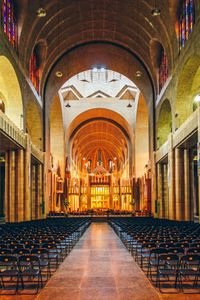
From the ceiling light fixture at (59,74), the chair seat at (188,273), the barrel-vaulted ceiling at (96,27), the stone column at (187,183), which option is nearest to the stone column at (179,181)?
the stone column at (187,183)

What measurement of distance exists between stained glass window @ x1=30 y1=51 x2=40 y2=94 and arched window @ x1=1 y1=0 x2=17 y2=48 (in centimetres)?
746

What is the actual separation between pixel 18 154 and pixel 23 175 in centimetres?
160

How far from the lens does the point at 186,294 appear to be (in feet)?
31.1

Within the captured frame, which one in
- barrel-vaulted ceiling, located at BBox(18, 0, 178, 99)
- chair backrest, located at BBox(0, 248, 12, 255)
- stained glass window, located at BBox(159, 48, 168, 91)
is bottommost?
chair backrest, located at BBox(0, 248, 12, 255)

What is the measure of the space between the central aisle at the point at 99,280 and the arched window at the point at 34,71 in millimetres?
23576

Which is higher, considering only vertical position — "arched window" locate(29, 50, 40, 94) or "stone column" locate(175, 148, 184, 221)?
"arched window" locate(29, 50, 40, 94)

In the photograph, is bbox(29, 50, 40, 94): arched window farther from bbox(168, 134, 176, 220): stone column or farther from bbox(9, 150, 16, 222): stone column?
bbox(168, 134, 176, 220): stone column

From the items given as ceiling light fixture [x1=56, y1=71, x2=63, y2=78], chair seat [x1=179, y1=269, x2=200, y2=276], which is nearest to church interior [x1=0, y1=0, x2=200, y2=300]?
chair seat [x1=179, y1=269, x2=200, y2=276]

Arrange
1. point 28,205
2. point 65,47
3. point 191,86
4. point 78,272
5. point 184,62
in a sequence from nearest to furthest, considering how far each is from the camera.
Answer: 1. point 78,272
2. point 184,62
3. point 191,86
4. point 28,205
5. point 65,47

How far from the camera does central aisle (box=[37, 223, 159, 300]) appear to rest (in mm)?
9398

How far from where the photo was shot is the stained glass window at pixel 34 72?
3719cm

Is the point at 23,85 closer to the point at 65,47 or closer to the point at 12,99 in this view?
the point at 12,99

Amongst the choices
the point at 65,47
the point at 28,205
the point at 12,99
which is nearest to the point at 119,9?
the point at 65,47

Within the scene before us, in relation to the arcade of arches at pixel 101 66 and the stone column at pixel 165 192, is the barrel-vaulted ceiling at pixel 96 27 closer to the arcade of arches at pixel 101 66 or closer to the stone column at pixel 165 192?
the arcade of arches at pixel 101 66
